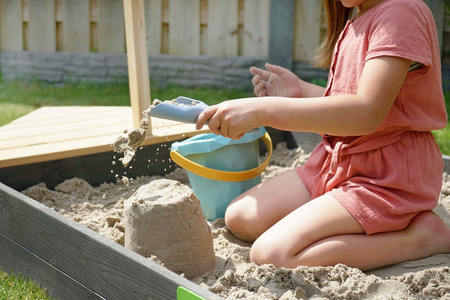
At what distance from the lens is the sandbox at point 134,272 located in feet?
4.05

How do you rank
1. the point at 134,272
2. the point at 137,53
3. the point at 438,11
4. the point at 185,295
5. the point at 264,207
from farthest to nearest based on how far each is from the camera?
the point at 438,11, the point at 137,53, the point at 264,207, the point at 134,272, the point at 185,295

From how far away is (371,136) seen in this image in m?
1.53

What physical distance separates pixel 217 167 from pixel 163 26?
313 cm

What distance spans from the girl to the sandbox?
8 centimetres

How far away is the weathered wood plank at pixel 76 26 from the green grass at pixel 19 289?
12.0 ft

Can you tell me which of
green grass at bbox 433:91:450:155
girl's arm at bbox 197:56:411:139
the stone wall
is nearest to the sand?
girl's arm at bbox 197:56:411:139

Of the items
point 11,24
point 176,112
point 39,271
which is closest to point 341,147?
point 176,112

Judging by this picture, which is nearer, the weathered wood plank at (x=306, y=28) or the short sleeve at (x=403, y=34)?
the short sleeve at (x=403, y=34)

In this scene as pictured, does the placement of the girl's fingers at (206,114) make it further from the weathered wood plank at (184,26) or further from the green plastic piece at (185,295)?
the weathered wood plank at (184,26)

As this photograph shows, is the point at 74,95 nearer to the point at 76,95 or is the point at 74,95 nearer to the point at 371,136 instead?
the point at 76,95

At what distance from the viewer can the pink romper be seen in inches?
56.1

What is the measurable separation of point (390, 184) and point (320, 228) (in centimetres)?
23

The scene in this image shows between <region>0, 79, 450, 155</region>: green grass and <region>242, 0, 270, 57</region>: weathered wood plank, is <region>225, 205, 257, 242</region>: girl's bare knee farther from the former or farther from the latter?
<region>242, 0, 270, 57</region>: weathered wood plank

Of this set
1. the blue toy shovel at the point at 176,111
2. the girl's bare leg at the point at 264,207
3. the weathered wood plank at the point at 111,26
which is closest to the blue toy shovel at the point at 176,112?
the blue toy shovel at the point at 176,111
